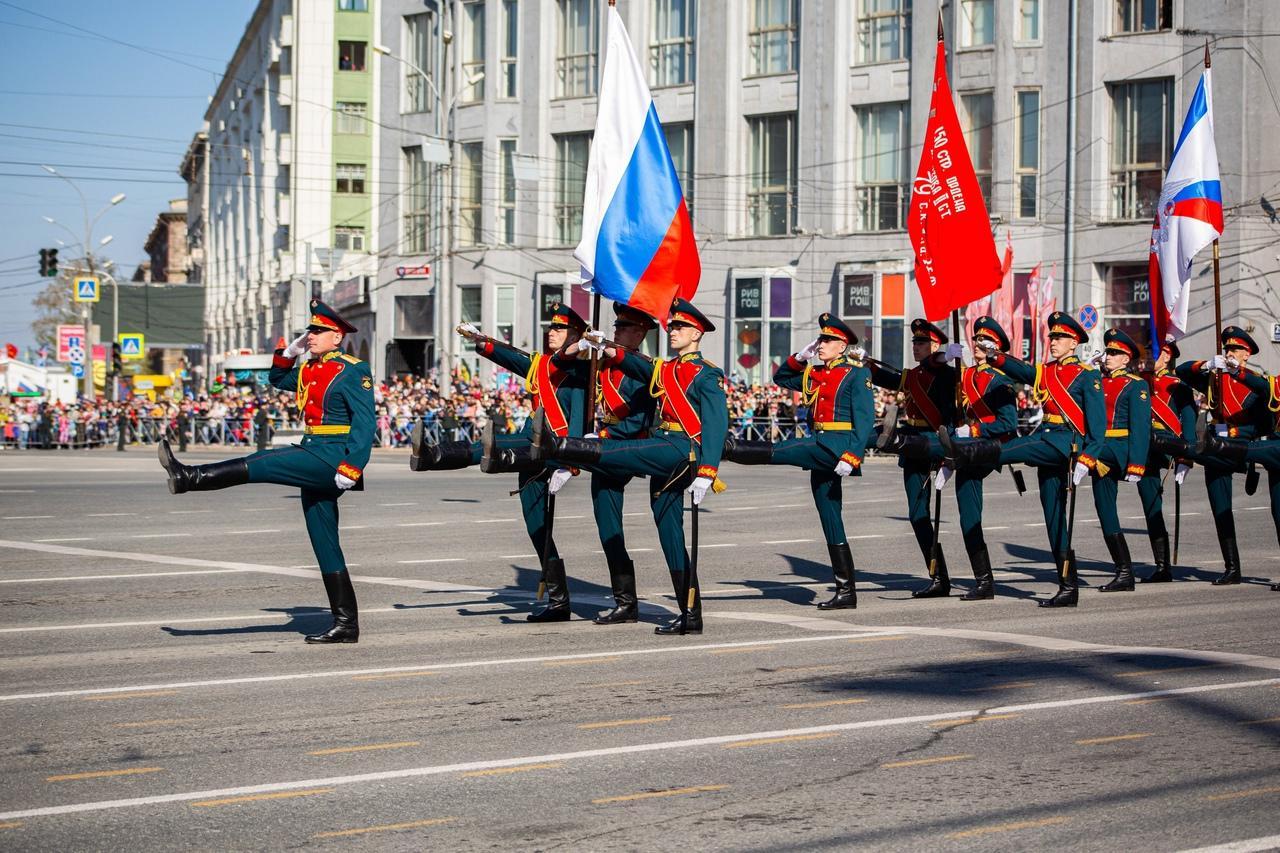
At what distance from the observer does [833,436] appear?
39.5 ft

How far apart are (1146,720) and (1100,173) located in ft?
116

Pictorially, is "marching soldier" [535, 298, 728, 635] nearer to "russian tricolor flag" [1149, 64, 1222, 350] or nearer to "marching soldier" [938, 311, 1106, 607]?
"marching soldier" [938, 311, 1106, 607]

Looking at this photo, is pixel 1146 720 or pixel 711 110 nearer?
pixel 1146 720

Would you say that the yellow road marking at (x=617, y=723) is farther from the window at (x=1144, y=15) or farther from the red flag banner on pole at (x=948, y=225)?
the window at (x=1144, y=15)

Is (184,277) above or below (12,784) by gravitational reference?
above

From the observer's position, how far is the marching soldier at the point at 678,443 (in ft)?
34.9

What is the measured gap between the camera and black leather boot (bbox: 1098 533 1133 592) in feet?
44.7

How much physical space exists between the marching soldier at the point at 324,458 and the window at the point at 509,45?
41869mm

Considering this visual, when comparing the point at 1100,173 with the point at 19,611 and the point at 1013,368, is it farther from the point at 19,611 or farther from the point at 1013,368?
the point at 19,611

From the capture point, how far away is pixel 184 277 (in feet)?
483

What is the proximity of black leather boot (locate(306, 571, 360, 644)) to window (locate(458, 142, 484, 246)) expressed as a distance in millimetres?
42806

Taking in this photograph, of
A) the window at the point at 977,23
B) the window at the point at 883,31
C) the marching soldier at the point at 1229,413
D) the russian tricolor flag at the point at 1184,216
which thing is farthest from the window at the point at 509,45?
the marching soldier at the point at 1229,413

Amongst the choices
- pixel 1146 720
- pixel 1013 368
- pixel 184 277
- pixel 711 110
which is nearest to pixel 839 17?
pixel 711 110

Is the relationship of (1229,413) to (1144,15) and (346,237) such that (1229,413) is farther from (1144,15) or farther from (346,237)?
(346,237)
